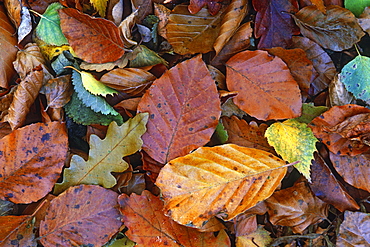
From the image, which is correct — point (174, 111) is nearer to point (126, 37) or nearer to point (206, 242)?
point (126, 37)

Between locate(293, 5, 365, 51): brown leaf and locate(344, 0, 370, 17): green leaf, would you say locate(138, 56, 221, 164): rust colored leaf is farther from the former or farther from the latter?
locate(344, 0, 370, 17): green leaf

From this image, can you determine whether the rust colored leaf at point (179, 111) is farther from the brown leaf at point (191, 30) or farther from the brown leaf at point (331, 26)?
the brown leaf at point (331, 26)

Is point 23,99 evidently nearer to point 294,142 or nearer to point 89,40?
point 89,40

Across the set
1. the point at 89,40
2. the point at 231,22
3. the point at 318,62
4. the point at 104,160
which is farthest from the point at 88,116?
the point at 318,62

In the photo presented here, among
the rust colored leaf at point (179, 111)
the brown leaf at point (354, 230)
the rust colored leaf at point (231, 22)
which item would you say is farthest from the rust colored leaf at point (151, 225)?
the rust colored leaf at point (231, 22)

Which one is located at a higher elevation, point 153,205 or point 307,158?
point 307,158

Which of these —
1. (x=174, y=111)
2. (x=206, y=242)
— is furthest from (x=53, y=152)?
(x=206, y=242)
